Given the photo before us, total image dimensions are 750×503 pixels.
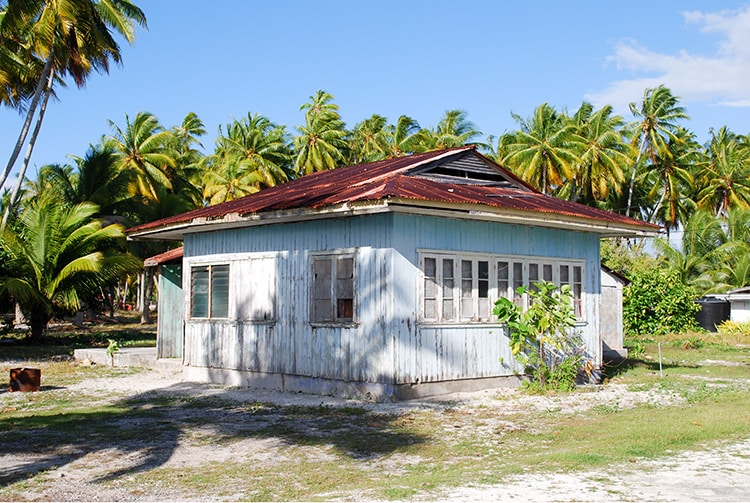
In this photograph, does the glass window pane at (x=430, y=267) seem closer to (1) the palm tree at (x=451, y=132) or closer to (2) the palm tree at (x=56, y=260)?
(2) the palm tree at (x=56, y=260)

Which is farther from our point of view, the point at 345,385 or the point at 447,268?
the point at 447,268

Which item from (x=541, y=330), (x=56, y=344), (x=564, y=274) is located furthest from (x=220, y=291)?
(x=56, y=344)

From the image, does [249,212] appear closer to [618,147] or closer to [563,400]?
[563,400]

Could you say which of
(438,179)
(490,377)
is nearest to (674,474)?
(490,377)

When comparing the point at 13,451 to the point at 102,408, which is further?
the point at 102,408

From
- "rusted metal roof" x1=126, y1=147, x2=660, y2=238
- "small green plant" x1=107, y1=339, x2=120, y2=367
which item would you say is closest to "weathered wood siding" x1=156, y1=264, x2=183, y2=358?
"small green plant" x1=107, y1=339, x2=120, y2=367

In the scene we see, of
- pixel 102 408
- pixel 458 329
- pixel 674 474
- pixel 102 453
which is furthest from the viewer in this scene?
pixel 458 329

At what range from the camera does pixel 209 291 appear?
16.0 m

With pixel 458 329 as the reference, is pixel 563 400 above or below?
below

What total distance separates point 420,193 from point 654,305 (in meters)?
22.8

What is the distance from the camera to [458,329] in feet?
44.4

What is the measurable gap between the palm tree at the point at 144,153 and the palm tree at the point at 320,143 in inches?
436

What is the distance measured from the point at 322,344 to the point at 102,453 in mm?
5322

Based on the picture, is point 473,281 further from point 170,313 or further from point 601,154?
point 601,154
